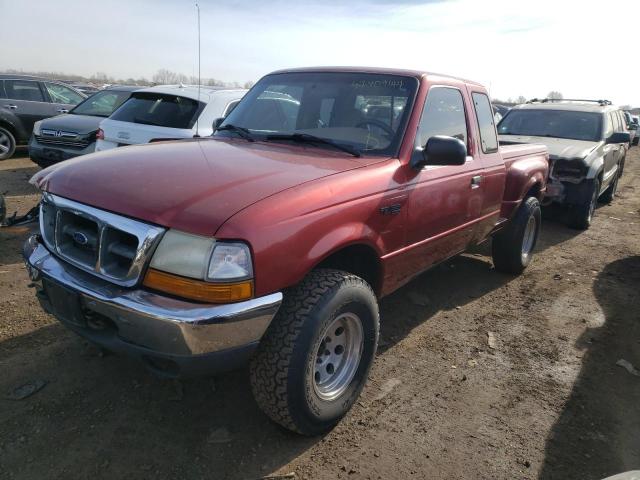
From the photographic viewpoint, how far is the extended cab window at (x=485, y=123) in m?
4.29

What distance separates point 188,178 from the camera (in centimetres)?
248

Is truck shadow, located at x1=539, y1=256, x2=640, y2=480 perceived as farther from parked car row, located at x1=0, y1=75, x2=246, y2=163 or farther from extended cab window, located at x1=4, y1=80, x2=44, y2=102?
extended cab window, located at x1=4, y1=80, x2=44, y2=102

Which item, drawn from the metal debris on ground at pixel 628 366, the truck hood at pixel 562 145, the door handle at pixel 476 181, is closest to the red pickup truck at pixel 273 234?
the door handle at pixel 476 181

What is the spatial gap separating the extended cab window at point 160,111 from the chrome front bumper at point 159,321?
13.8 ft

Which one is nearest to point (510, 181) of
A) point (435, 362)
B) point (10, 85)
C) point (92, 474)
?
point (435, 362)

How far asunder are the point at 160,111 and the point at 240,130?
321cm

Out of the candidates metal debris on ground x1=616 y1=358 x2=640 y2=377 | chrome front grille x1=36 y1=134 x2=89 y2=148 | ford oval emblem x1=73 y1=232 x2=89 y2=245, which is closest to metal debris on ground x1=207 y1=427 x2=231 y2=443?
ford oval emblem x1=73 y1=232 x2=89 y2=245

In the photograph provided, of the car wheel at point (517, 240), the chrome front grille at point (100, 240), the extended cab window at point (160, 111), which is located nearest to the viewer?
the chrome front grille at point (100, 240)

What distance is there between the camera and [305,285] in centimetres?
250

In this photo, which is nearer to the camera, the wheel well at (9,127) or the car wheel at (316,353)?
the car wheel at (316,353)

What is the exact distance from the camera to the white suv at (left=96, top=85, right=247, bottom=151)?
616 cm

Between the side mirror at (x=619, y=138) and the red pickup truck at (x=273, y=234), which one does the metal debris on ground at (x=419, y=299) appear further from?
the side mirror at (x=619, y=138)

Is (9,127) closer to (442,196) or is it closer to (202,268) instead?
(442,196)

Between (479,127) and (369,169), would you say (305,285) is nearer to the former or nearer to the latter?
(369,169)
